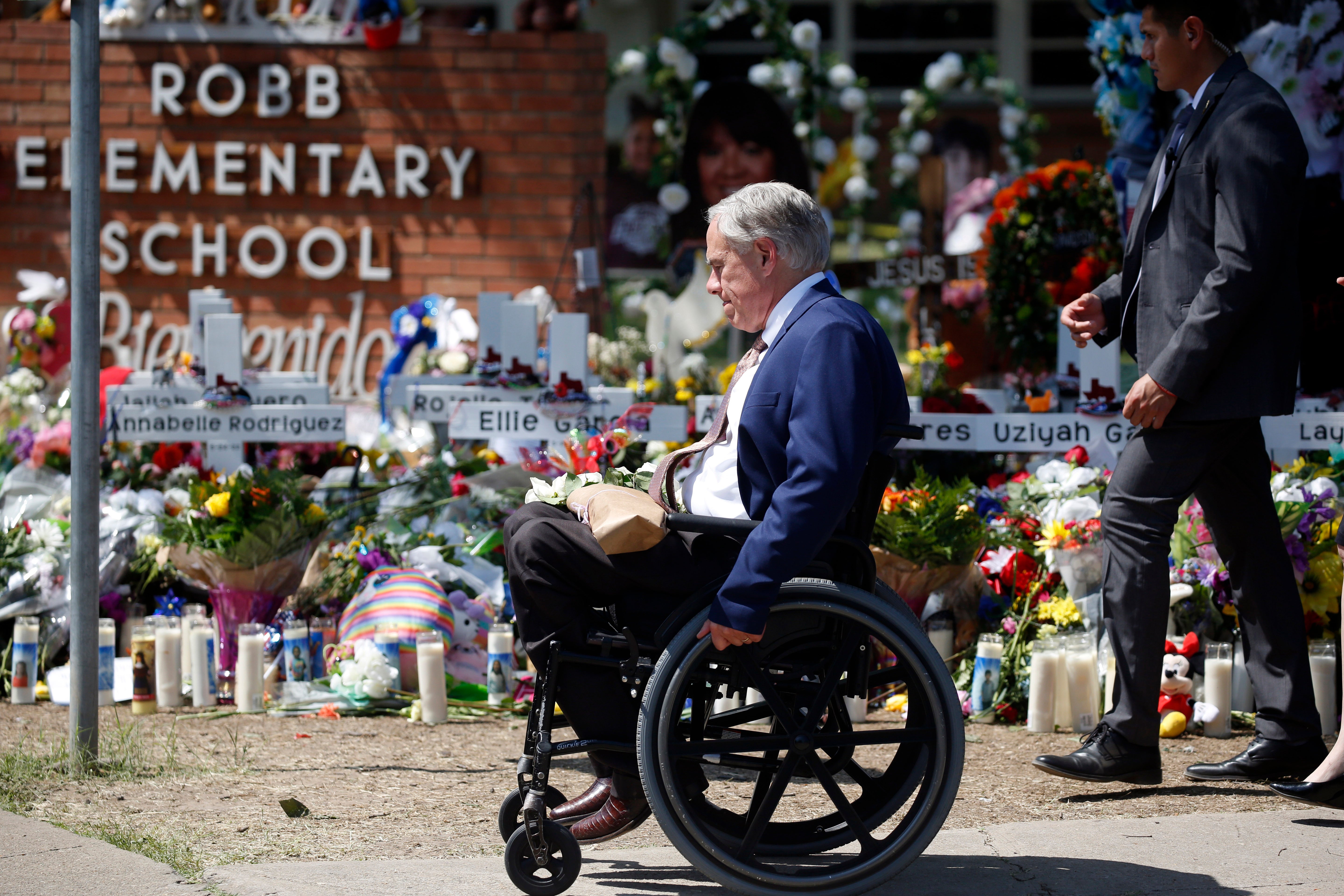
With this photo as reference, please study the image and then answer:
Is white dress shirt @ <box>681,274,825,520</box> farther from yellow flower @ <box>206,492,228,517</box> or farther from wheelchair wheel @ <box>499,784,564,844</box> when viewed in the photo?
yellow flower @ <box>206,492,228,517</box>

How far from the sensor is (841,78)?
8.59 metres

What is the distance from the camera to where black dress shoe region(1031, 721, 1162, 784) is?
2973mm

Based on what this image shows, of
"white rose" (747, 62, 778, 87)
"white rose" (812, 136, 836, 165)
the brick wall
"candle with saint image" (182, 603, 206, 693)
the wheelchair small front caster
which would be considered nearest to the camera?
the wheelchair small front caster

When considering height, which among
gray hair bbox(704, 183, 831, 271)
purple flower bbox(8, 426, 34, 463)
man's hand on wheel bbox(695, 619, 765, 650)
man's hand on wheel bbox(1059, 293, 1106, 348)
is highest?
gray hair bbox(704, 183, 831, 271)

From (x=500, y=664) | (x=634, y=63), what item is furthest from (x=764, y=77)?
(x=500, y=664)

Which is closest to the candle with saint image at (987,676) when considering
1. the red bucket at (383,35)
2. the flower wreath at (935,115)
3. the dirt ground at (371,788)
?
the dirt ground at (371,788)

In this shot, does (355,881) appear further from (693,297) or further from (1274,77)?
(693,297)

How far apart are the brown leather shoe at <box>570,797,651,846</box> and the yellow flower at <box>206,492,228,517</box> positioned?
2179 millimetres

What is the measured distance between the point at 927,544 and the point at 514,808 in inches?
73.1

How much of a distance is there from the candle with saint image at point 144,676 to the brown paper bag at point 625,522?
217 centimetres

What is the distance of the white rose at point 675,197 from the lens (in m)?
8.25

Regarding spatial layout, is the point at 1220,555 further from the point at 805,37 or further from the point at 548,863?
the point at 805,37

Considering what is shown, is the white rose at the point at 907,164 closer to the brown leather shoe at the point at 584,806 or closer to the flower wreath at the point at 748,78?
the flower wreath at the point at 748,78

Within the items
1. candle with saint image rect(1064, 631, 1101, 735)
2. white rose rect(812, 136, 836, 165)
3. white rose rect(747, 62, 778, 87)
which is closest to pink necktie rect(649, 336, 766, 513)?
candle with saint image rect(1064, 631, 1101, 735)
